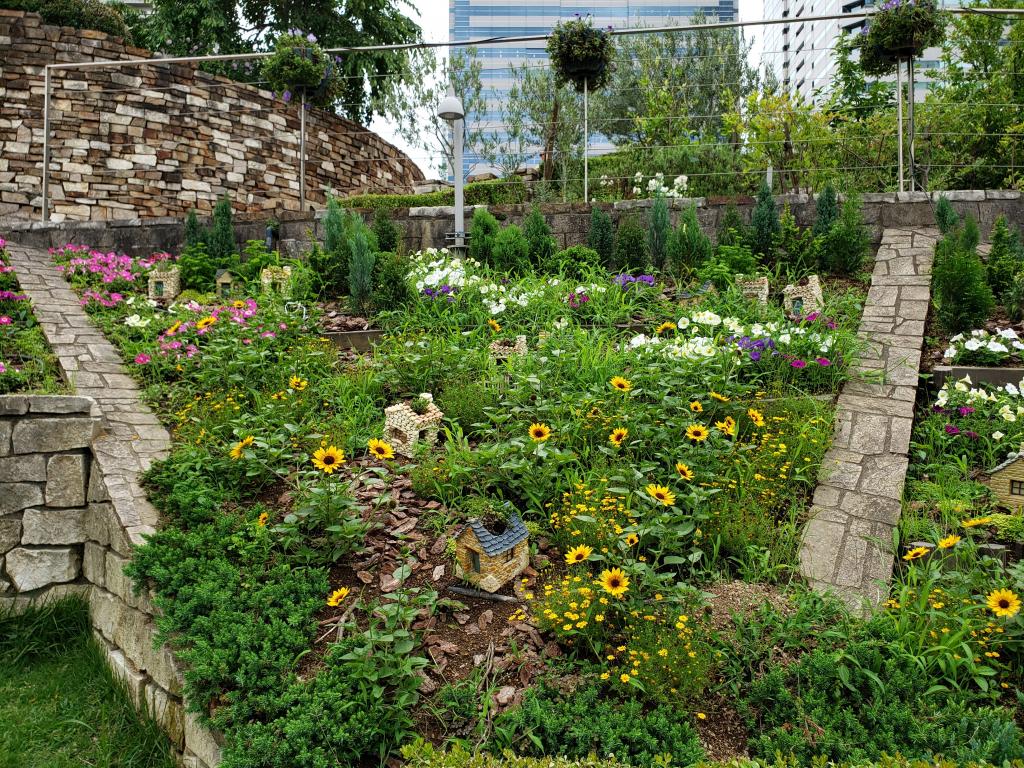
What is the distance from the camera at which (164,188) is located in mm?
10328

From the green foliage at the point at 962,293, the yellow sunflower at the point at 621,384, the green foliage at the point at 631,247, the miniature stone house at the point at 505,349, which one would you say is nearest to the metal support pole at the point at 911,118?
the green foliage at the point at 962,293

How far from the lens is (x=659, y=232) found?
5805mm

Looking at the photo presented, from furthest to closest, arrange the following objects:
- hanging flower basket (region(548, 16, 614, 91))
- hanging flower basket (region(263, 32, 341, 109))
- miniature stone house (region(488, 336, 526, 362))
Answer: hanging flower basket (region(263, 32, 341, 109))
hanging flower basket (region(548, 16, 614, 91))
miniature stone house (region(488, 336, 526, 362))

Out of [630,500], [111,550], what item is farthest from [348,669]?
[111,550]

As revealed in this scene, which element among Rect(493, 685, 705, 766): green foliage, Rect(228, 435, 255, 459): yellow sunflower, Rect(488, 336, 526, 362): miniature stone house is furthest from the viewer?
Rect(488, 336, 526, 362): miniature stone house

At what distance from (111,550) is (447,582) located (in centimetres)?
169

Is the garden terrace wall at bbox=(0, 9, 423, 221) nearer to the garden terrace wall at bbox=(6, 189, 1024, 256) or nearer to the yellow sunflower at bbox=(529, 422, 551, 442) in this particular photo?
the garden terrace wall at bbox=(6, 189, 1024, 256)

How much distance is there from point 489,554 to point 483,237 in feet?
13.3

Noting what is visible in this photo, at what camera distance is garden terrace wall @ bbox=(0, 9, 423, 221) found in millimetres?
9578

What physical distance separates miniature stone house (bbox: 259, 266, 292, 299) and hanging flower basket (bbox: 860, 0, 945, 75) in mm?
5640

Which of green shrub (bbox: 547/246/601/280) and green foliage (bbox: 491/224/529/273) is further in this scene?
green foliage (bbox: 491/224/529/273)

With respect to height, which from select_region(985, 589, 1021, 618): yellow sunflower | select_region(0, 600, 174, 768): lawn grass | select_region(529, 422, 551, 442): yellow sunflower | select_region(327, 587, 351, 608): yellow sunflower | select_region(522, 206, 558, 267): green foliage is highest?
select_region(522, 206, 558, 267): green foliage

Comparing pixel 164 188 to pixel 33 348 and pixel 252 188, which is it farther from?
pixel 33 348

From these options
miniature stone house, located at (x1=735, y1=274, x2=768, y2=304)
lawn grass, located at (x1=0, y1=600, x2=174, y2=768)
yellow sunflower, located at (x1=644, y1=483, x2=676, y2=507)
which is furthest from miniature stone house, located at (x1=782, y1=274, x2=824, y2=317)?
lawn grass, located at (x1=0, y1=600, x2=174, y2=768)
